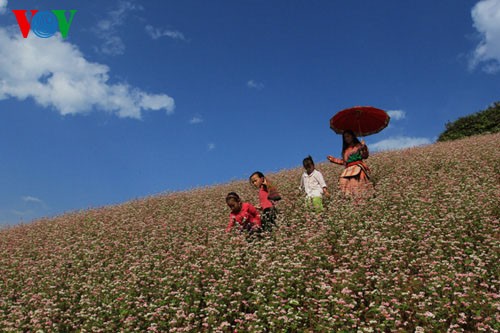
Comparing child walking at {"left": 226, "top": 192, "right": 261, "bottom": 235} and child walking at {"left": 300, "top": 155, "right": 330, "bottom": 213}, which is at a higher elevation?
child walking at {"left": 300, "top": 155, "right": 330, "bottom": 213}

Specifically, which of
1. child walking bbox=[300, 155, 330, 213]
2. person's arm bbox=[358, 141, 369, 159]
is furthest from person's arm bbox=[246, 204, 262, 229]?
person's arm bbox=[358, 141, 369, 159]

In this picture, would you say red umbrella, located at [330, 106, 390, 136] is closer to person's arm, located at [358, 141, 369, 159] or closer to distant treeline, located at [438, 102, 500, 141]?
person's arm, located at [358, 141, 369, 159]

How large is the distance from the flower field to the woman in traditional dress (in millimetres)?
395

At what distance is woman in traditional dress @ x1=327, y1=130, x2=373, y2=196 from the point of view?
11.9 m

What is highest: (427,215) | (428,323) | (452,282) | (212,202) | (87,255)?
(212,202)

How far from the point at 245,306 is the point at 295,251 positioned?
1.85 meters

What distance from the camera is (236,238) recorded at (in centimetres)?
845

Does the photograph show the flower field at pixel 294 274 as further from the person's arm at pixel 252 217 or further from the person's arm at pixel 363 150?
the person's arm at pixel 363 150

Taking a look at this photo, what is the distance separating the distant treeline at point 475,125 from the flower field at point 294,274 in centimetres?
1899

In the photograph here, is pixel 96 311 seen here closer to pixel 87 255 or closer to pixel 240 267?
pixel 240 267

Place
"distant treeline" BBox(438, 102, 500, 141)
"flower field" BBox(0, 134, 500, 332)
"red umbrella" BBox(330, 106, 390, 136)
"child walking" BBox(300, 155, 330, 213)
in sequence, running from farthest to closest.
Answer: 1. "distant treeline" BBox(438, 102, 500, 141)
2. "red umbrella" BBox(330, 106, 390, 136)
3. "child walking" BBox(300, 155, 330, 213)
4. "flower field" BBox(0, 134, 500, 332)

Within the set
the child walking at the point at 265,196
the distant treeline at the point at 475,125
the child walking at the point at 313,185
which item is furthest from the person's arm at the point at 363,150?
the distant treeline at the point at 475,125

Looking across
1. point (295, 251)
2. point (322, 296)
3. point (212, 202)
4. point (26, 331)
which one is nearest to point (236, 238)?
point (295, 251)

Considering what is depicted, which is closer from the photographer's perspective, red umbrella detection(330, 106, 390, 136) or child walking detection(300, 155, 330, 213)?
child walking detection(300, 155, 330, 213)
